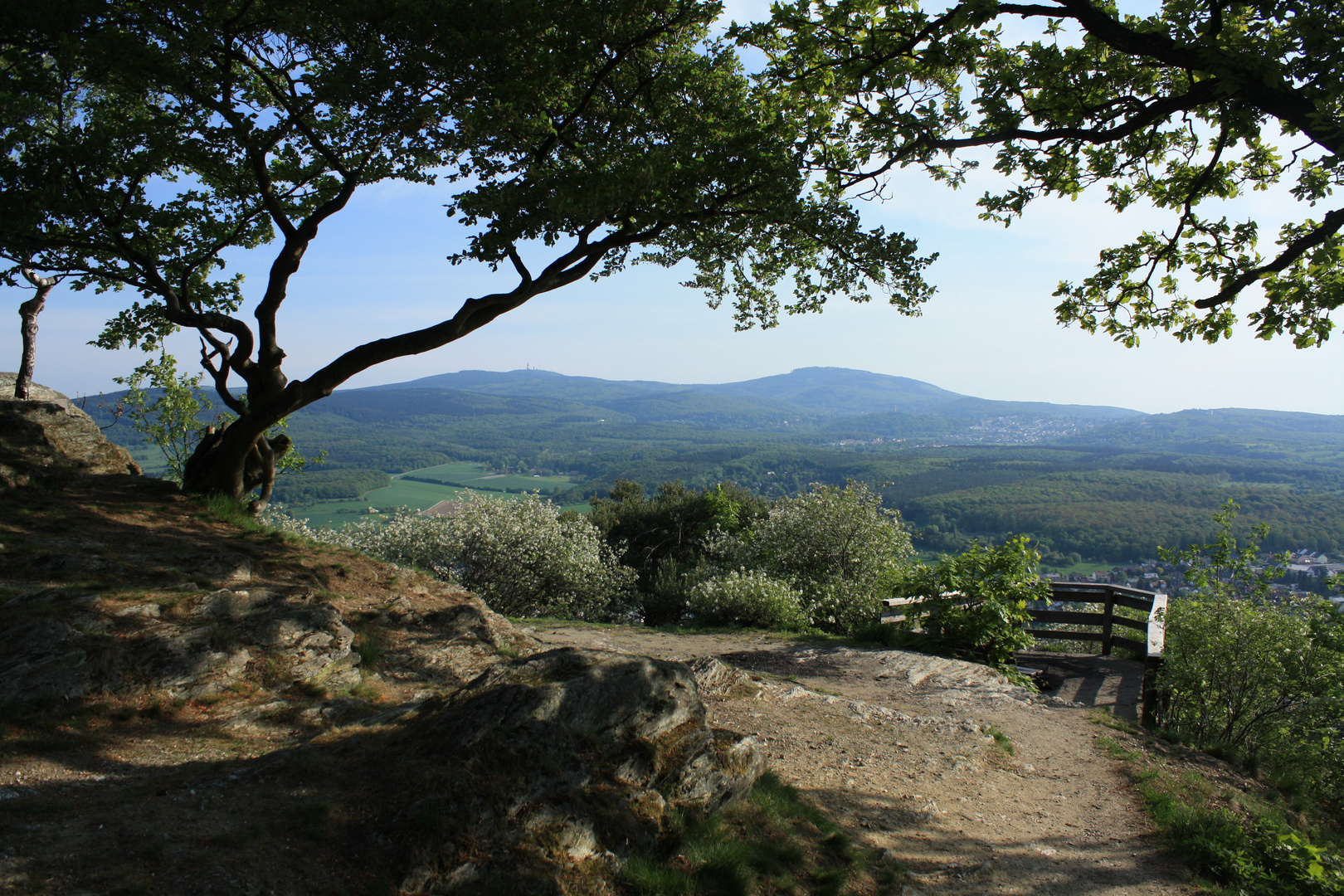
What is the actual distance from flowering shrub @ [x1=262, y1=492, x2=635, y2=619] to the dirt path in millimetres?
13437

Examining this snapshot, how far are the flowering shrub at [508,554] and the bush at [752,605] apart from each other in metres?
8.77

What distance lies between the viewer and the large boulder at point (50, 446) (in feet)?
32.4

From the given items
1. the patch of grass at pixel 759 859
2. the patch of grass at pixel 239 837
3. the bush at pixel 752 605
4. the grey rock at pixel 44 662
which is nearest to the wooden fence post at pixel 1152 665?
the bush at pixel 752 605

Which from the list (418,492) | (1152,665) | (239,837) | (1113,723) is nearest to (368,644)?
(239,837)

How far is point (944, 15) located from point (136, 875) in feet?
33.8

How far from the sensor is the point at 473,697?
4.78 m

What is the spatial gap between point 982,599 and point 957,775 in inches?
207

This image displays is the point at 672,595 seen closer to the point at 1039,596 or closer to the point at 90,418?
the point at 1039,596

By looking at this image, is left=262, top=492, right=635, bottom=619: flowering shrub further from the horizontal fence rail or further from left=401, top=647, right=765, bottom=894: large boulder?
left=401, top=647, right=765, bottom=894: large boulder

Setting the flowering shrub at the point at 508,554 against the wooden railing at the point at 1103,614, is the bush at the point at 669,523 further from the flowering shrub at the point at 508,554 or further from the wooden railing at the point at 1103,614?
the wooden railing at the point at 1103,614

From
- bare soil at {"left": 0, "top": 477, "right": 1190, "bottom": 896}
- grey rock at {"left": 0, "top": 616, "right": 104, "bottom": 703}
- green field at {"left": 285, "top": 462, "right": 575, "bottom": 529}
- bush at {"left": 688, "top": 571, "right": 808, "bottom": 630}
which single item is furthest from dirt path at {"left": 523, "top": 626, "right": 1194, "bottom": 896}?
green field at {"left": 285, "top": 462, "right": 575, "bottom": 529}

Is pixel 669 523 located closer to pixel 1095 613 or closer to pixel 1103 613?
pixel 1095 613

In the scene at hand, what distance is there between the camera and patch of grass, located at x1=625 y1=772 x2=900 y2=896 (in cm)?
397

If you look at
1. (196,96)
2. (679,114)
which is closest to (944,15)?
(679,114)
